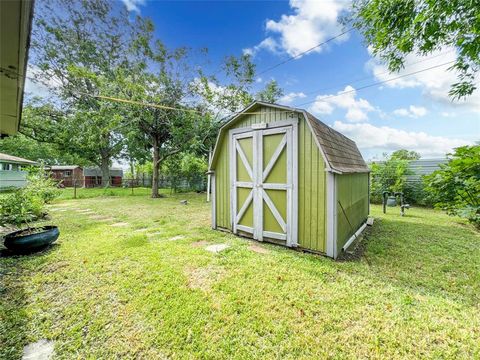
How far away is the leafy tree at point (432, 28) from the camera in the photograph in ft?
9.91

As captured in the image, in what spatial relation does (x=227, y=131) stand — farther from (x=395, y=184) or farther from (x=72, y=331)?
(x=395, y=184)

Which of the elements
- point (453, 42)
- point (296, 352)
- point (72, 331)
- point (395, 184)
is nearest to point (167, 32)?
point (453, 42)

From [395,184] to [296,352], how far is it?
36.2ft

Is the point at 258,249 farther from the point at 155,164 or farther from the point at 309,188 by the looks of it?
the point at 155,164

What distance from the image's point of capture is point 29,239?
139 inches

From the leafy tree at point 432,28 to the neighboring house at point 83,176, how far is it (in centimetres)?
2876

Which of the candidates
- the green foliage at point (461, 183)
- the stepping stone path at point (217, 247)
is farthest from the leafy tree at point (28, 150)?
the green foliage at point (461, 183)

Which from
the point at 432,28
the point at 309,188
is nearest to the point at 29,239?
the point at 309,188

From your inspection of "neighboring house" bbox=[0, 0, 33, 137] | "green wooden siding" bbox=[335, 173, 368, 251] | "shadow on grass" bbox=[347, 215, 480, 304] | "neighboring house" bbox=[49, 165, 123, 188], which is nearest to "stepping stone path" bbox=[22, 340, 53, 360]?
"neighboring house" bbox=[0, 0, 33, 137]

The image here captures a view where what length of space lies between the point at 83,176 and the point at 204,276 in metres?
31.1

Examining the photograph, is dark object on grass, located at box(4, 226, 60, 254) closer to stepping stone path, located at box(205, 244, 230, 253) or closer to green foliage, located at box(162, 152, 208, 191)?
stepping stone path, located at box(205, 244, 230, 253)

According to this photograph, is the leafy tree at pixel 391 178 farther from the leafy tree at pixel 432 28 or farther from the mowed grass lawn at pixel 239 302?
the leafy tree at pixel 432 28

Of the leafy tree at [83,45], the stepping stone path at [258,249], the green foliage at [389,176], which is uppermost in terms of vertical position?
the leafy tree at [83,45]

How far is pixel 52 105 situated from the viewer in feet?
52.8
